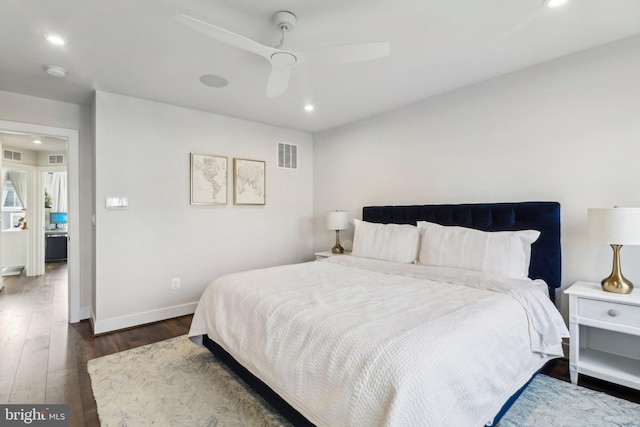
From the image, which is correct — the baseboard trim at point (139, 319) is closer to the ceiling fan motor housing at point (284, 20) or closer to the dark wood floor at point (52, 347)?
the dark wood floor at point (52, 347)

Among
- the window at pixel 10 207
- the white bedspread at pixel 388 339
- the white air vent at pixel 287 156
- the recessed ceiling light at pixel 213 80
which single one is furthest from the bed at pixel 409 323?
the window at pixel 10 207

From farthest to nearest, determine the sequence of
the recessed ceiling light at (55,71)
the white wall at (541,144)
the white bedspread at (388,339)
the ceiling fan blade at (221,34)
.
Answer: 1. the recessed ceiling light at (55,71)
2. the white wall at (541,144)
3. the ceiling fan blade at (221,34)
4. the white bedspread at (388,339)

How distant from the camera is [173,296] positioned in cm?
371

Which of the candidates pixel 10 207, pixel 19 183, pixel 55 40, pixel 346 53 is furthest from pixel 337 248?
pixel 10 207

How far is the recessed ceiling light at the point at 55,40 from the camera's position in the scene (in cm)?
221

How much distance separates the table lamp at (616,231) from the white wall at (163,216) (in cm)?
360

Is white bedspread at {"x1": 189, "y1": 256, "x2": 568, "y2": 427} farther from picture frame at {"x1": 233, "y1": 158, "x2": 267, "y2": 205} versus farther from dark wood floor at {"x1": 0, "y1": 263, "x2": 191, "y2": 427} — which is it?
picture frame at {"x1": 233, "y1": 158, "x2": 267, "y2": 205}

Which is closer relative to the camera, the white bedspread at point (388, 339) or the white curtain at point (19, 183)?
the white bedspread at point (388, 339)

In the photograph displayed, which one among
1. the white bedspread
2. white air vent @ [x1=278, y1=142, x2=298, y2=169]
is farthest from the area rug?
white air vent @ [x1=278, y1=142, x2=298, y2=169]

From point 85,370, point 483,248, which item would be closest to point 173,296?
point 85,370

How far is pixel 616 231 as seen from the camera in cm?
202

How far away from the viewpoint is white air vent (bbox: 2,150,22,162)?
5551mm

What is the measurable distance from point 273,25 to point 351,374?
2188 millimetres

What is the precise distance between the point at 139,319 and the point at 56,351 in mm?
761
